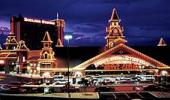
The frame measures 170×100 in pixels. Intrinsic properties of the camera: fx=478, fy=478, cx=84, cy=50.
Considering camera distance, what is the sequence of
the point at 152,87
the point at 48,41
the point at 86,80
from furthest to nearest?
the point at 48,41 < the point at 86,80 < the point at 152,87

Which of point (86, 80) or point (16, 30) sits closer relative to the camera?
point (86, 80)

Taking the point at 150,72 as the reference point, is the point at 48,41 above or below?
above

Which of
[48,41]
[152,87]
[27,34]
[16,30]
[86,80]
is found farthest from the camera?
[27,34]

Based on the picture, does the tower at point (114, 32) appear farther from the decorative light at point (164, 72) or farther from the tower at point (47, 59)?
the tower at point (47, 59)

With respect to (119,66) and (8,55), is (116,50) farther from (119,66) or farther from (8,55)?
(8,55)

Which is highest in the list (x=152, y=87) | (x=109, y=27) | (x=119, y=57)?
(x=109, y=27)

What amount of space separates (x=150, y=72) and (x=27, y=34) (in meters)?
55.7

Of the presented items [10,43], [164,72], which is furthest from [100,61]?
[10,43]

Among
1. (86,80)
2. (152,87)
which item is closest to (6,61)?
(86,80)

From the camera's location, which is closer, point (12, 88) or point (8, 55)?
point (12, 88)

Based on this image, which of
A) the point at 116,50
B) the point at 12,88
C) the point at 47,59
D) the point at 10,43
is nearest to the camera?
the point at 12,88

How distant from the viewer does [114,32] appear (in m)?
83.5

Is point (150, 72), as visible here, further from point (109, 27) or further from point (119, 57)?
point (109, 27)

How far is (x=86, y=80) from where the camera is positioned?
74812 millimetres
